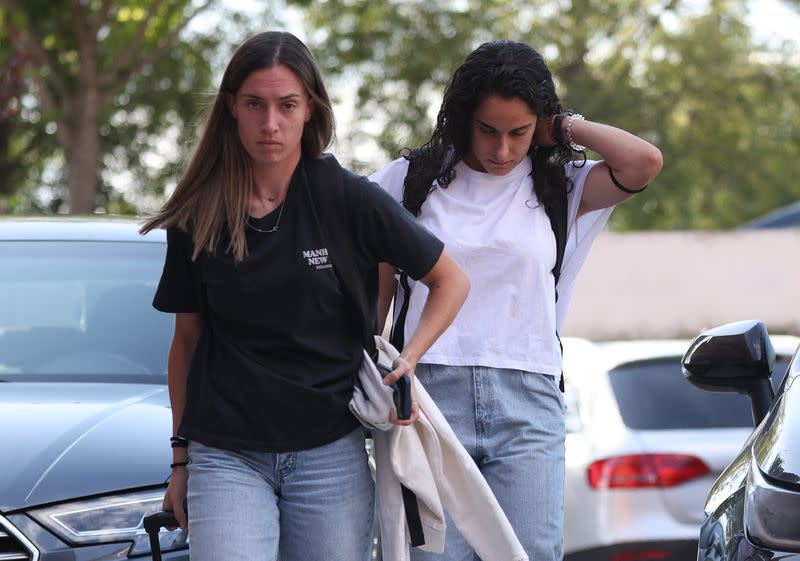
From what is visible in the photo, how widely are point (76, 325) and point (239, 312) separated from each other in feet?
5.93

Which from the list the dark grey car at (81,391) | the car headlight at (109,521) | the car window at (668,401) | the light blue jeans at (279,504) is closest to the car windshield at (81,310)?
the dark grey car at (81,391)

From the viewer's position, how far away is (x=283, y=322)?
9.73 feet

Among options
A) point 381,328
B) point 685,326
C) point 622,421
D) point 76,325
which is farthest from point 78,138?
point 381,328

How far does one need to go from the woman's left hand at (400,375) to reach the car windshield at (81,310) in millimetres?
1541

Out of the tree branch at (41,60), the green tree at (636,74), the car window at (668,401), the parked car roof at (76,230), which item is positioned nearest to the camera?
the parked car roof at (76,230)

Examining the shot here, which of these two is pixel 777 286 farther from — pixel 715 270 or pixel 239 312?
pixel 239 312

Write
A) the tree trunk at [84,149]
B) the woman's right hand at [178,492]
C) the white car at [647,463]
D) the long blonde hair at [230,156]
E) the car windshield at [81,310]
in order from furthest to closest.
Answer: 1. the tree trunk at [84,149]
2. the white car at [647,463]
3. the car windshield at [81,310]
4. the woman's right hand at [178,492]
5. the long blonde hair at [230,156]

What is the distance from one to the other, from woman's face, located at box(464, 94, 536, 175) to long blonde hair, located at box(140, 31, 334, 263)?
0.48 m

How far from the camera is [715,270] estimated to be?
76.3ft

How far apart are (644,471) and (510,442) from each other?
118 inches

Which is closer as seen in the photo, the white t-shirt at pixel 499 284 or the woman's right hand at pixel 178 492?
the woman's right hand at pixel 178 492

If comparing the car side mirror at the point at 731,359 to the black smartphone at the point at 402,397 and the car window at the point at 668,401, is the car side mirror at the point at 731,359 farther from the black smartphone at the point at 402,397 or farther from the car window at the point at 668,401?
the car window at the point at 668,401

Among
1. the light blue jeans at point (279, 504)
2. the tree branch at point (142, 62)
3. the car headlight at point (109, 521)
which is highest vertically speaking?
the tree branch at point (142, 62)

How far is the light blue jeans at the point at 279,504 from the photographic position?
2916 mm
